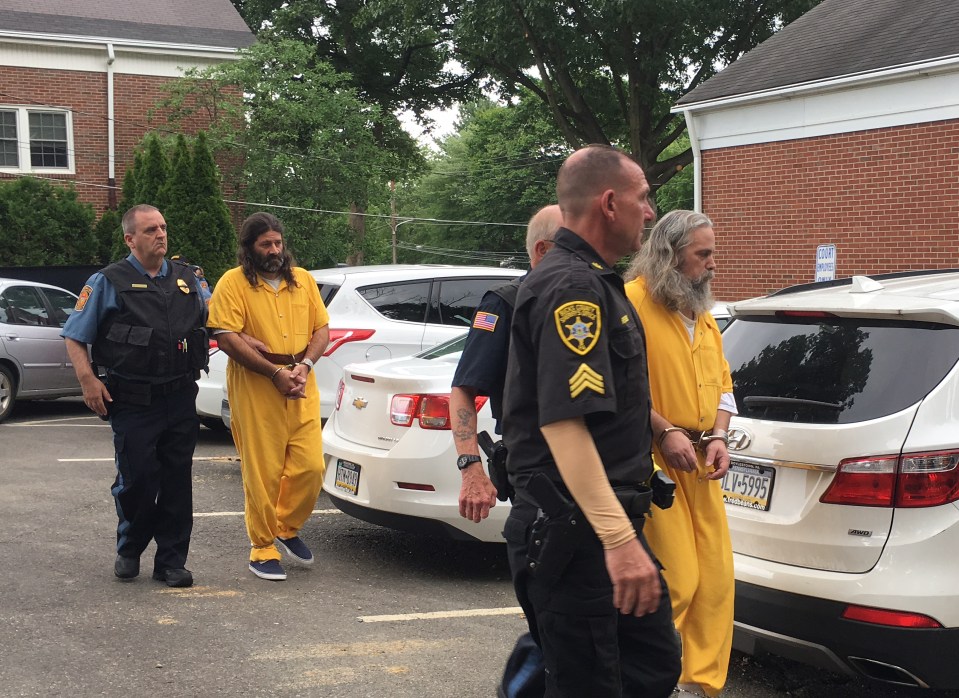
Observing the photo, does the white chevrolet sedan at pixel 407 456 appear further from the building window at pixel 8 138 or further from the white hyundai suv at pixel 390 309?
the building window at pixel 8 138

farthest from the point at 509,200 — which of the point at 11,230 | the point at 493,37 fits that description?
the point at 11,230

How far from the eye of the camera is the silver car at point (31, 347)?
12125 millimetres

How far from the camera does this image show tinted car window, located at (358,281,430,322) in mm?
8719

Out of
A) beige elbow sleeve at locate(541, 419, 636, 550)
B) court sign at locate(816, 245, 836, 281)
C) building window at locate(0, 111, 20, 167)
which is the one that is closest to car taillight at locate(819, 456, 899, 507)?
beige elbow sleeve at locate(541, 419, 636, 550)

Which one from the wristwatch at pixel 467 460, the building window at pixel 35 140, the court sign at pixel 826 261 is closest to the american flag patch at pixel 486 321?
the wristwatch at pixel 467 460

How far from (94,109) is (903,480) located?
2253 centimetres

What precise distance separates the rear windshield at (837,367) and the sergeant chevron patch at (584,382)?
1.50 m

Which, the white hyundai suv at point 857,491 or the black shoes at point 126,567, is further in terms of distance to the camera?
the black shoes at point 126,567

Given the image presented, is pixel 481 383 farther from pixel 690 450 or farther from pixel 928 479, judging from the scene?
pixel 928 479

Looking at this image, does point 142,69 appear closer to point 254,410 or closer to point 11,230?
point 11,230

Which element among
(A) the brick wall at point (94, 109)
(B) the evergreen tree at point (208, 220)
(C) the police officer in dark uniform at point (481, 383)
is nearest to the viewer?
(C) the police officer in dark uniform at point (481, 383)

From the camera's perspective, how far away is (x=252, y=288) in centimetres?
585

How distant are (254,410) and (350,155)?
1843 cm

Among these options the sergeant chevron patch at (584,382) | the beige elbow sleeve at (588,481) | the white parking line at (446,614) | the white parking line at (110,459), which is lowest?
the white parking line at (446,614)
